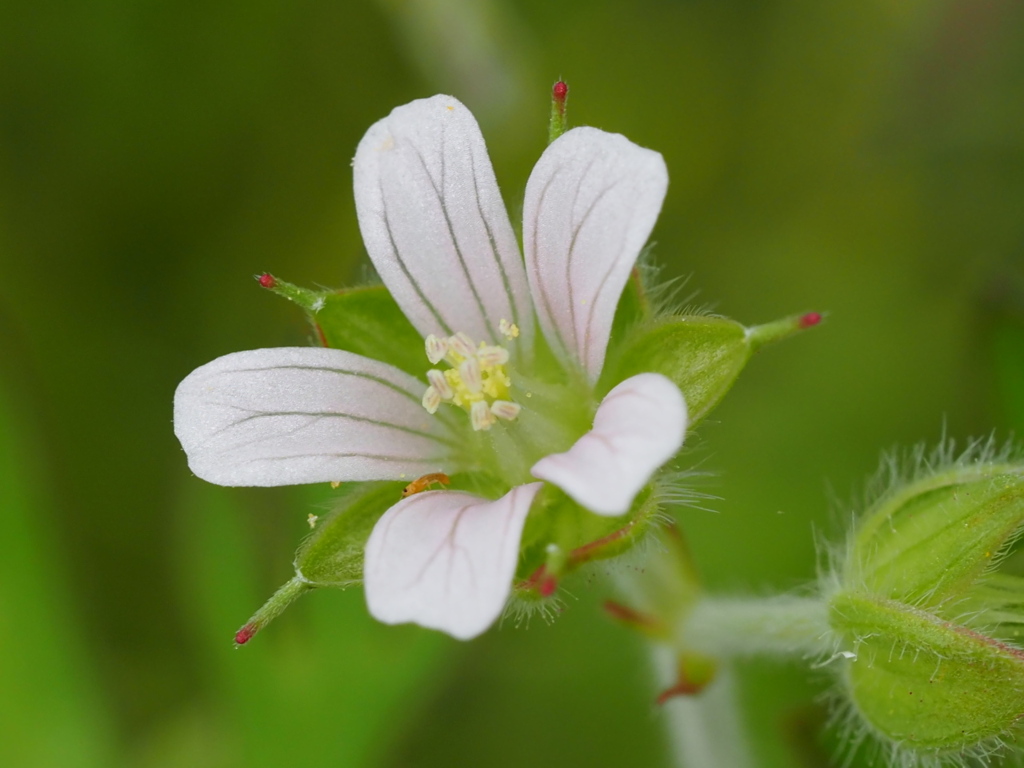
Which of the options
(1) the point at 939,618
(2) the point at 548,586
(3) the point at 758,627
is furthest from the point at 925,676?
(2) the point at 548,586

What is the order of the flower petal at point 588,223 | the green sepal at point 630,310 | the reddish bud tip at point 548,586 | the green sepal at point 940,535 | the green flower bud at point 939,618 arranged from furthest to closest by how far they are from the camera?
the green sepal at point 630,310
the green sepal at point 940,535
the green flower bud at point 939,618
the flower petal at point 588,223
the reddish bud tip at point 548,586

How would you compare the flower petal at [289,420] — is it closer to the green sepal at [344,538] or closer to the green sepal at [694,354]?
the green sepal at [344,538]

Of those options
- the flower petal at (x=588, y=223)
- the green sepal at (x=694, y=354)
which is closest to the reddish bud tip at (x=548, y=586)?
the green sepal at (x=694, y=354)

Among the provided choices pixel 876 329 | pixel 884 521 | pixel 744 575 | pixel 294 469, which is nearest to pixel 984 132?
pixel 876 329

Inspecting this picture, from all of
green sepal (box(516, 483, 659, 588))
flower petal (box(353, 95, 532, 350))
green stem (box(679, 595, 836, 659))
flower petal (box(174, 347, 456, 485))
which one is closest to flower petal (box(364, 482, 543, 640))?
green sepal (box(516, 483, 659, 588))

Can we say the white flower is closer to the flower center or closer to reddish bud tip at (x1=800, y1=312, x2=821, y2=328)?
the flower center

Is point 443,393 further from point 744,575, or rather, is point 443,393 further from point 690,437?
point 744,575

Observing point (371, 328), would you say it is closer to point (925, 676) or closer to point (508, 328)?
point (508, 328)
